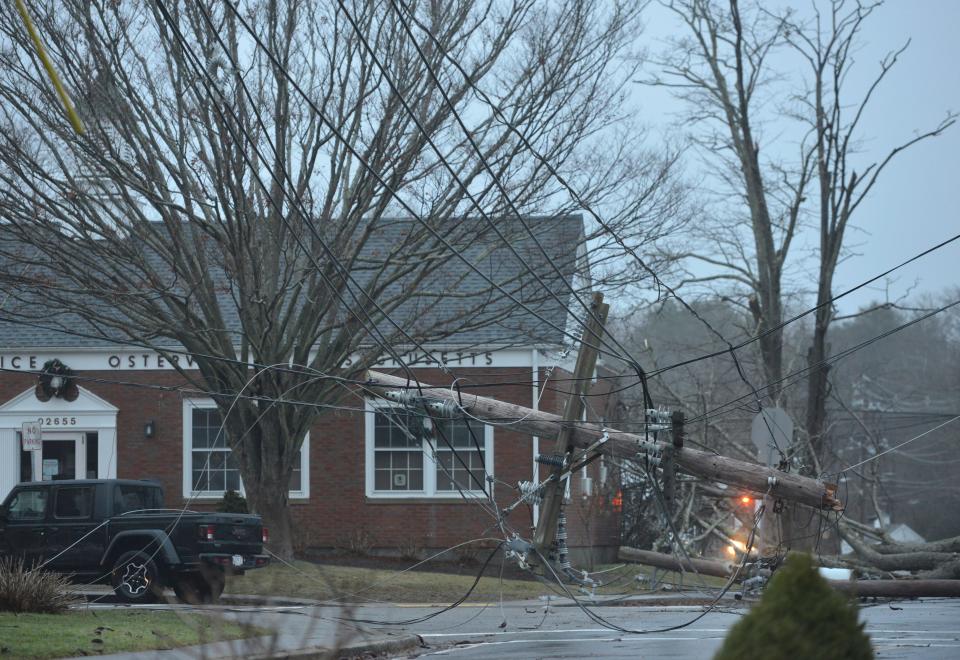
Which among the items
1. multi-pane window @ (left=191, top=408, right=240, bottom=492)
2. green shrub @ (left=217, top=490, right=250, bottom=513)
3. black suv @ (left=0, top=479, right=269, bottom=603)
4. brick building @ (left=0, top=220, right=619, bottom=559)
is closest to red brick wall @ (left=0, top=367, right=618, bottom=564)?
brick building @ (left=0, top=220, right=619, bottom=559)

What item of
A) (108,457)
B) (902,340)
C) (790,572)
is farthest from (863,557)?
(902,340)

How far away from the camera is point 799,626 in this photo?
5227mm

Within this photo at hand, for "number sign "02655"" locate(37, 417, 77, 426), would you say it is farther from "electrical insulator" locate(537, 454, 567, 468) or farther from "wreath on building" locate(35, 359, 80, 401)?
"electrical insulator" locate(537, 454, 567, 468)

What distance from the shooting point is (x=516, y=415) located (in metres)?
14.4

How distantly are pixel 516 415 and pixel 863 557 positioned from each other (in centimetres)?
1054

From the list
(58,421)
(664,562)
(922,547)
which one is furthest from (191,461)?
(922,547)

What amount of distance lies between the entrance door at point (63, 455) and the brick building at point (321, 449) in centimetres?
2

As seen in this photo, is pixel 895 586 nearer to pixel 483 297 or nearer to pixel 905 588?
pixel 905 588

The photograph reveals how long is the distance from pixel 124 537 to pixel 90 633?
538 centimetres

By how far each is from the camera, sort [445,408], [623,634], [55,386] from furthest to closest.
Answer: [55,386] → [623,634] → [445,408]

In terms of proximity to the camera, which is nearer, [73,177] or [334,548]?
[73,177]

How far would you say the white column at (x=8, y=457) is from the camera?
2694 centimetres

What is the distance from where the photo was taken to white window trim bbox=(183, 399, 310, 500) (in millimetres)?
26406

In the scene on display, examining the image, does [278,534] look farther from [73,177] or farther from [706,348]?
[706,348]
